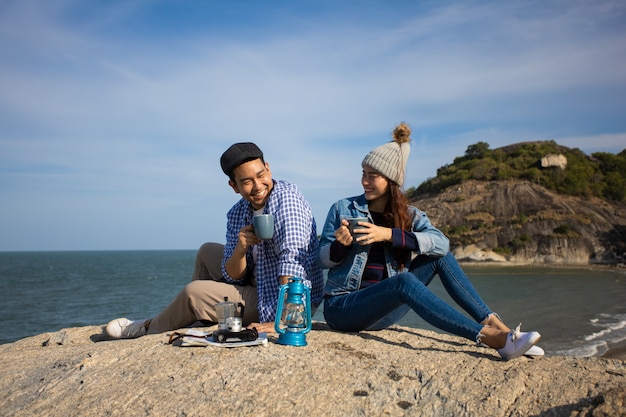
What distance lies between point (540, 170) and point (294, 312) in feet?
177

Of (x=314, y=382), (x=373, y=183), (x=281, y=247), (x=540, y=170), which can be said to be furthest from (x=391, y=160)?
(x=540, y=170)

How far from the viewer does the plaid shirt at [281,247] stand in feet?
14.1

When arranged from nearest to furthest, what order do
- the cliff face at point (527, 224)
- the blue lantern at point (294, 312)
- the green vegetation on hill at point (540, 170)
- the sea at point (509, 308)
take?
the blue lantern at point (294, 312) → the sea at point (509, 308) → the cliff face at point (527, 224) → the green vegetation on hill at point (540, 170)

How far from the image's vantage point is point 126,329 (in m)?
5.08

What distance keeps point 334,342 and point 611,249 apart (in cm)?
4386

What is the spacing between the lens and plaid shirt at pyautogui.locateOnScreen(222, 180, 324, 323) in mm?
4297

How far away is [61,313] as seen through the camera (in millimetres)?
19781

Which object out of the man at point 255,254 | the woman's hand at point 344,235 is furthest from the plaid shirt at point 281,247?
the woman's hand at point 344,235

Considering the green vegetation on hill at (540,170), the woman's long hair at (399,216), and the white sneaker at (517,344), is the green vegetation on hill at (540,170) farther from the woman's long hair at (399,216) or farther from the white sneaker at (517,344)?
the white sneaker at (517,344)

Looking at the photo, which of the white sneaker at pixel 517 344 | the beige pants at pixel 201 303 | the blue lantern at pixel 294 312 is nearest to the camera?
the white sneaker at pixel 517 344

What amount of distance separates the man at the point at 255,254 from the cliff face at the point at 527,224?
4242cm

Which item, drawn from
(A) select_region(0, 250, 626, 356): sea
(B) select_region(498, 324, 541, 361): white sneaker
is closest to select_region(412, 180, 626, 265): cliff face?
(A) select_region(0, 250, 626, 356): sea

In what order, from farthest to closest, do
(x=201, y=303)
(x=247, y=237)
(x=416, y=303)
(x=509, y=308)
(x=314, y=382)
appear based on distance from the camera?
(x=509, y=308), (x=201, y=303), (x=247, y=237), (x=416, y=303), (x=314, y=382)

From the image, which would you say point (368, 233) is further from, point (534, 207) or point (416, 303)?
point (534, 207)
